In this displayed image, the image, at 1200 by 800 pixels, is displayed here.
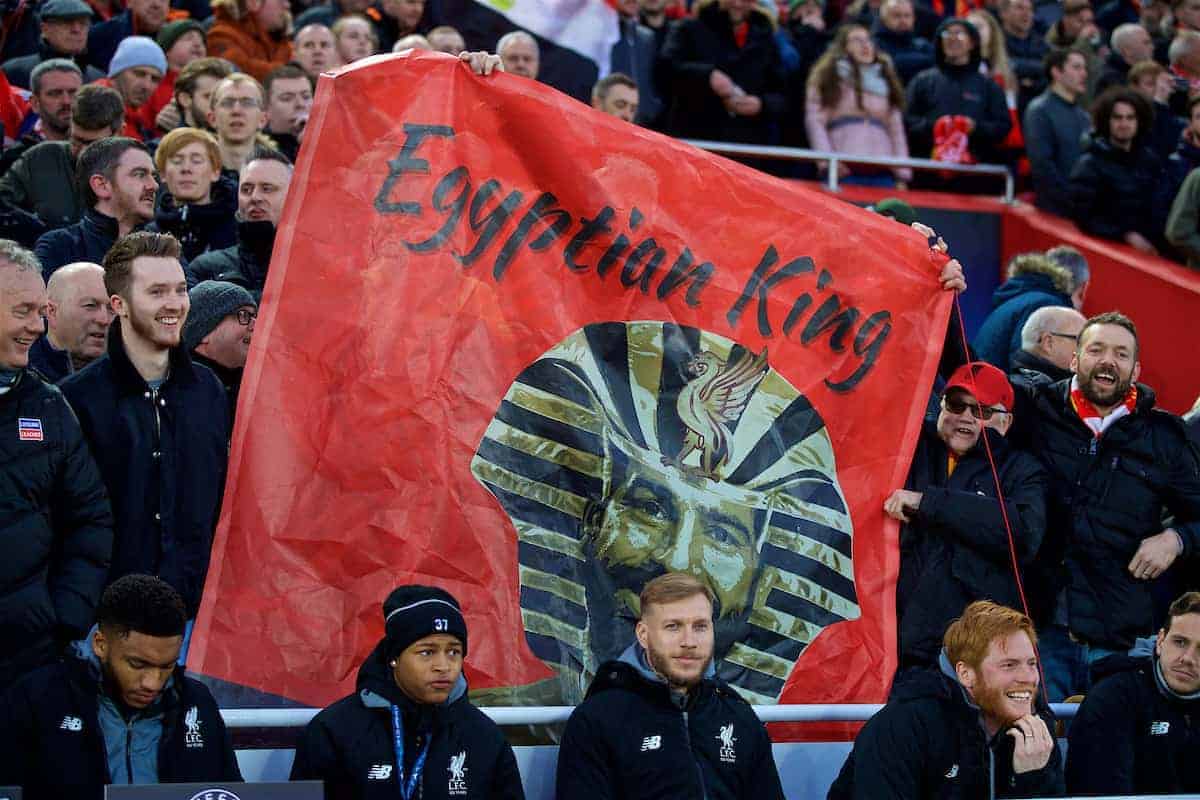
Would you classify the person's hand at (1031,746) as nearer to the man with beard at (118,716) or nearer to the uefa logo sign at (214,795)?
the man with beard at (118,716)

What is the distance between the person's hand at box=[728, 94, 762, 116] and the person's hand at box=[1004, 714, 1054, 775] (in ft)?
23.5

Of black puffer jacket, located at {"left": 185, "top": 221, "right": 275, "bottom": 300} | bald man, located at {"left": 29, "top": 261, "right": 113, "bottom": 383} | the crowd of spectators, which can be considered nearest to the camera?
the crowd of spectators

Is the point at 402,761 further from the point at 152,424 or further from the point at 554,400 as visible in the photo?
the point at 554,400

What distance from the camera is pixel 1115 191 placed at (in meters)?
12.6

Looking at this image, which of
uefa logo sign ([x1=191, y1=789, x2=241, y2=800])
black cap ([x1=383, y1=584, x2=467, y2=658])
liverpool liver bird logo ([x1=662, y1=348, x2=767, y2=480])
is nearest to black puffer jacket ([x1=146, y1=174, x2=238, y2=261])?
liverpool liver bird logo ([x1=662, y1=348, x2=767, y2=480])

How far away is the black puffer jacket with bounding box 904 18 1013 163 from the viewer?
43.6ft

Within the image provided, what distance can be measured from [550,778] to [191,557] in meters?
1.35

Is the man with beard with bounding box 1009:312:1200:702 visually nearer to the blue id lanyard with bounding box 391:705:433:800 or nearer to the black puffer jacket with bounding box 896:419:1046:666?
the black puffer jacket with bounding box 896:419:1046:666

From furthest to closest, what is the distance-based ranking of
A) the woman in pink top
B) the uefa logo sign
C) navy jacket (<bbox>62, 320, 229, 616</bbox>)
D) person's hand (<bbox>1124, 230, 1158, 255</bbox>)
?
the woman in pink top
person's hand (<bbox>1124, 230, 1158, 255</bbox>)
navy jacket (<bbox>62, 320, 229, 616</bbox>)
the uefa logo sign

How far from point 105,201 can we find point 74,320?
100 cm

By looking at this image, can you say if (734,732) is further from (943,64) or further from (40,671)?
(943,64)

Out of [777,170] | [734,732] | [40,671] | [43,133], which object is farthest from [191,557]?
[777,170]

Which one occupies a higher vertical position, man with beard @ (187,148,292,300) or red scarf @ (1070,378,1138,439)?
man with beard @ (187,148,292,300)

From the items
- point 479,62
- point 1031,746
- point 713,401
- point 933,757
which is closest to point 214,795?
point 933,757
